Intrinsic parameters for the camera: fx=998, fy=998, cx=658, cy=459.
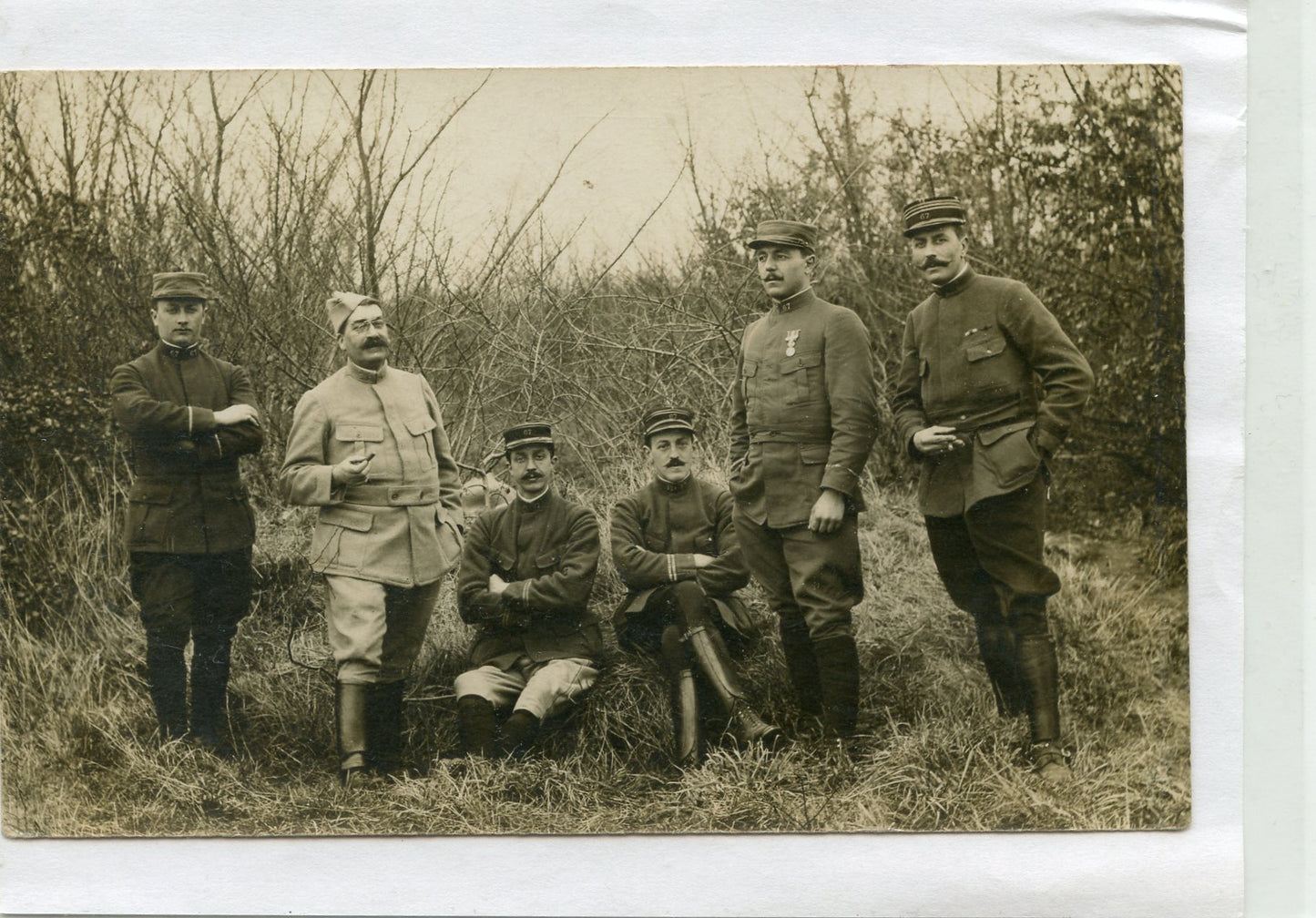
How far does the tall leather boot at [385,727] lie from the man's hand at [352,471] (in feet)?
2.21

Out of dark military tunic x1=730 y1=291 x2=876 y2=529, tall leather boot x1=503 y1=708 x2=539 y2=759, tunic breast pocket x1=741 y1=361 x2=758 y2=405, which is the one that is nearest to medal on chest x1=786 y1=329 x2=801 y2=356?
dark military tunic x1=730 y1=291 x2=876 y2=529

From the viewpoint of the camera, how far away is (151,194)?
11.1 feet

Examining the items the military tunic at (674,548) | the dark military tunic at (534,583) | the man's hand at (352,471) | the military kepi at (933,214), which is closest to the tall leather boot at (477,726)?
the dark military tunic at (534,583)

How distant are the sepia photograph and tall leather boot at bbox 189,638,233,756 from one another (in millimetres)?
13

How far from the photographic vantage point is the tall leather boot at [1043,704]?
3236 millimetres

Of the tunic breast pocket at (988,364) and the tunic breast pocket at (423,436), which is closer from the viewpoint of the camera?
the tunic breast pocket at (988,364)

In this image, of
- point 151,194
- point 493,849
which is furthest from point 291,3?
point 493,849

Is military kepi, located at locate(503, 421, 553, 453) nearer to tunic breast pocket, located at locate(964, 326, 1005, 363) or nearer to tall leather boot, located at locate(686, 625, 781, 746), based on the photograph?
tall leather boot, located at locate(686, 625, 781, 746)

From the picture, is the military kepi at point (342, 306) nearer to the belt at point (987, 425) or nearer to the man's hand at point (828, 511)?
the man's hand at point (828, 511)

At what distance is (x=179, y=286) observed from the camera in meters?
3.34

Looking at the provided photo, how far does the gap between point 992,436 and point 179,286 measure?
271 centimetres

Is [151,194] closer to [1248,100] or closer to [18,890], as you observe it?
[18,890]

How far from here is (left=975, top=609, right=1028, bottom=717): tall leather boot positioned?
10.7ft

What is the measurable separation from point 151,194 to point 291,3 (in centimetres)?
79
